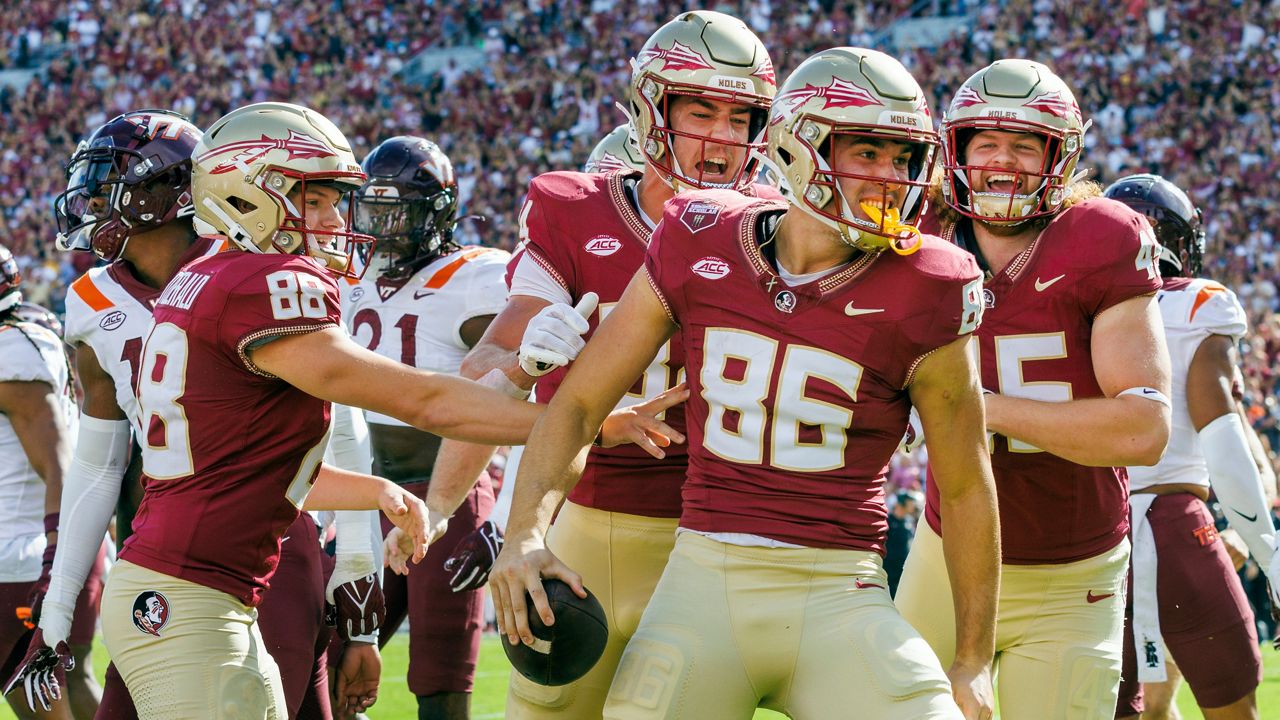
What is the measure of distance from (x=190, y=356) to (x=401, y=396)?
0.46 metres

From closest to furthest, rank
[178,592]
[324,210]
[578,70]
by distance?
[178,592] < [324,210] < [578,70]

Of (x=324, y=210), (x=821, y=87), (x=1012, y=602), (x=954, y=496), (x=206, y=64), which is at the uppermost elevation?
(x=821, y=87)

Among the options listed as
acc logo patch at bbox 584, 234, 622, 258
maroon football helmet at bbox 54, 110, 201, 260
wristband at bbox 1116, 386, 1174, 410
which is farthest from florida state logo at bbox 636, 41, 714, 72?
maroon football helmet at bbox 54, 110, 201, 260

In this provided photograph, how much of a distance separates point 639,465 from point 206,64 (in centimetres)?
2150

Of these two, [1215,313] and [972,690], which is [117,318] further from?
[1215,313]

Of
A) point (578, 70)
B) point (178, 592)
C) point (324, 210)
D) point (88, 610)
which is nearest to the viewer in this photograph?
point (178, 592)

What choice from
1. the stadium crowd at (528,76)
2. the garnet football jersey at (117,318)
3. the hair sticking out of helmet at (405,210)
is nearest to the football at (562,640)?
the garnet football jersey at (117,318)

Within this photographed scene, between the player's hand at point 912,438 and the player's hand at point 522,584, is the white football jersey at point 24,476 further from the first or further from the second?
the player's hand at point 912,438

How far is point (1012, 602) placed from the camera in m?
3.70

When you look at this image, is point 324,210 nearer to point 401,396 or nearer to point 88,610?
point 401,396

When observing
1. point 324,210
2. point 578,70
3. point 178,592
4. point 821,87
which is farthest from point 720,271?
point 578,70

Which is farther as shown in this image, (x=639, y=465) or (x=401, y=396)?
(x=639, y=465)

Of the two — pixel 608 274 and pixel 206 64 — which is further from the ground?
pixel 608 274

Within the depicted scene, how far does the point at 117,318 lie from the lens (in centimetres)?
423
